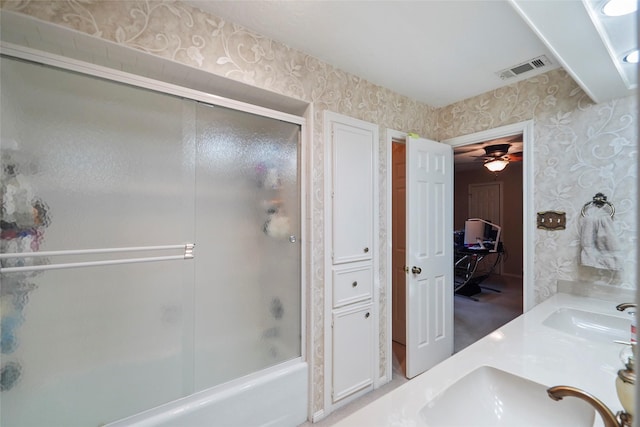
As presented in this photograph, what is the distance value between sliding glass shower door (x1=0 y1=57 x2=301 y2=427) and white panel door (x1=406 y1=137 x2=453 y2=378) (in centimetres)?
101

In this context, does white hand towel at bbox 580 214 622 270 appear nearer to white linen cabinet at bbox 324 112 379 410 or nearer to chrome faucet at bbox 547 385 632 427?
white linen cabinet at bbox 324 112 379 410

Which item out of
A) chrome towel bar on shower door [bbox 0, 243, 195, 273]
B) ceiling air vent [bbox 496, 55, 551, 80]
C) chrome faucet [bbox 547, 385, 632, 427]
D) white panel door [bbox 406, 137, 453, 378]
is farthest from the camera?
white panel door [bbox 406, 137, 453, 378]

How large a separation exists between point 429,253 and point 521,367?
1.48 metres

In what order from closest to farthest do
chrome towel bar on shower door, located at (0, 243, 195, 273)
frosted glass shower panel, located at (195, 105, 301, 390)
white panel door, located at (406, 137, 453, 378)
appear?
chrome towel bar on shower door, located at (0, 243, 195, 273)
frosted glass shower panel, located at (195, 105, 301, 390)
white panel door, located at (406, 137, 453, 378)

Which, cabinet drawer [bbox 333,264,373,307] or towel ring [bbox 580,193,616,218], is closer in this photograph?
towel ring [bbox 580,193,616,218]

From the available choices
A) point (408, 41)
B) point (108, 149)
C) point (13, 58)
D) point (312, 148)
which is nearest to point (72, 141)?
point (108, 149)

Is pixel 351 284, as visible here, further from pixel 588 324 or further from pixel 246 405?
pixel 588 324

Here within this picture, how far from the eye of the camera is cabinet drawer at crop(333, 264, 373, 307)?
6.26ft

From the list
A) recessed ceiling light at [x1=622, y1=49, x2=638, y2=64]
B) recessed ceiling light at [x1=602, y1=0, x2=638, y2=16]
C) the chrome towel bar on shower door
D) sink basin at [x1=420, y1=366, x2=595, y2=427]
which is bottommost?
sink basin at [x1=420, y1=366, x2=595, y2=427]

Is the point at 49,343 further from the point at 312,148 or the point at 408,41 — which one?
the point at 408,41

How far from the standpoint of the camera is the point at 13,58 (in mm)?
1111

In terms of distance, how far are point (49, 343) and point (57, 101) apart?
3.66 feet

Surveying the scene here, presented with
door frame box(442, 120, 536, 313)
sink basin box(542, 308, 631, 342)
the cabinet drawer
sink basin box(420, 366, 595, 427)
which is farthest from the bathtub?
door frame box(442, 120, 536, 313)

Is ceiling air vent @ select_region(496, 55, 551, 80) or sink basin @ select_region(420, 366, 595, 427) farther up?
ceiling air vent @ select_region(496, 55, 551, 80)
